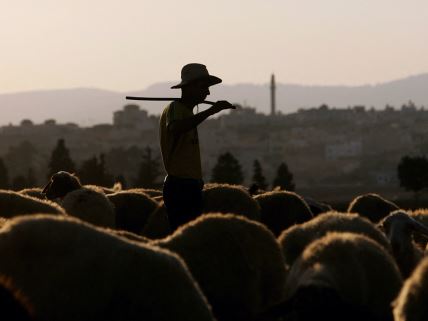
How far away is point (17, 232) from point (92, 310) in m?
0.75

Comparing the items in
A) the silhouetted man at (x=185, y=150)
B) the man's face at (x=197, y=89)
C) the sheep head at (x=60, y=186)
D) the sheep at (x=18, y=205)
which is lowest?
the sheep head at (x=60, y=186)

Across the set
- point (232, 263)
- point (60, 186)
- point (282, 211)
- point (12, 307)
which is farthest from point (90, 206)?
point (12, 307)

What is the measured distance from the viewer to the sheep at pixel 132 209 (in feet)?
53.0

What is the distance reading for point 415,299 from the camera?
24.3 feet

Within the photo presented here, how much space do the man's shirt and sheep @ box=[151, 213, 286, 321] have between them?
3.94 feet

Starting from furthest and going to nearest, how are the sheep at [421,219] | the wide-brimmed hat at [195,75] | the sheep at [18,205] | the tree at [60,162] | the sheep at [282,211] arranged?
the tree at [60,162], the sheep at [282,211], the sheep at [421,219], the sheep at [18,205], the wide-brimmed hat at [195,75]

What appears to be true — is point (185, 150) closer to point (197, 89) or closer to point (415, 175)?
point (197, 89)

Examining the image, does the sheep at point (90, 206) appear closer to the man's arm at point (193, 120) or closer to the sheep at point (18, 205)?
the sheep at point (18, 205)

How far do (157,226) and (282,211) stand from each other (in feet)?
5.94

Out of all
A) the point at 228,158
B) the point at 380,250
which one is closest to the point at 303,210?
the point at 380,250

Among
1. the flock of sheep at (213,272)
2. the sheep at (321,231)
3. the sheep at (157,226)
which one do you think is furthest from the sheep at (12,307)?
the sheep at (157,226)

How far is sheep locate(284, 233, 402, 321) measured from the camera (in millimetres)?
7500

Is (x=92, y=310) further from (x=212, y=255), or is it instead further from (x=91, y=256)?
(x=212, y=255)

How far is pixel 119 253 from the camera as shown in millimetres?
7332
